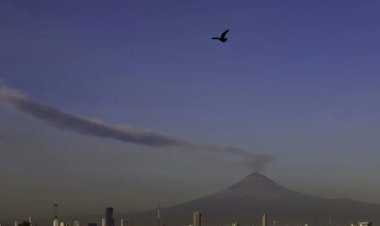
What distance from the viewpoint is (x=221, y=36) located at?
14925 cm
